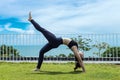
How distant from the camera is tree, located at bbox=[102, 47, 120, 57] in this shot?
2005 centimetres

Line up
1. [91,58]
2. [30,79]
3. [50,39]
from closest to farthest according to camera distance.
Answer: [30,79] < [50,39] < [91,58]

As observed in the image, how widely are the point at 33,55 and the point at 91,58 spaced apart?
285 centimetres

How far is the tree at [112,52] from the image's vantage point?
20047 millimetres

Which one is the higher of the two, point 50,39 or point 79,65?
point 50,39

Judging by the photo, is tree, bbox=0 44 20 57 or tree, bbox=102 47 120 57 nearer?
tree, bbox=102 47 120 57

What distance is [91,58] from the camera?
19.5 meters

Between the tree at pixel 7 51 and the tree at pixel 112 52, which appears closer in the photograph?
the tree at pixel 112 52

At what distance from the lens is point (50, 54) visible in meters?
20.0

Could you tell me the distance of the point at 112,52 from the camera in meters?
20.3

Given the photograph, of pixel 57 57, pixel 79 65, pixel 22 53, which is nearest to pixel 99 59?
pixel 57 57

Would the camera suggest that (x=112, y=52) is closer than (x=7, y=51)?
Yes

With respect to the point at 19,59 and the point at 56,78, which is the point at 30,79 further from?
the point at 19,59

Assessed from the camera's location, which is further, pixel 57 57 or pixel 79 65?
pixel 57 57

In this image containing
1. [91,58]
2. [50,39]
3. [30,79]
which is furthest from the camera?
[91,58]
